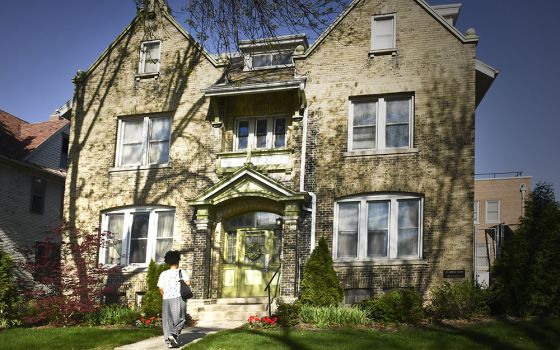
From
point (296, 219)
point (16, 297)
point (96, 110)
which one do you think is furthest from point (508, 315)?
point (96, 110)

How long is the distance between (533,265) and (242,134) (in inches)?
384

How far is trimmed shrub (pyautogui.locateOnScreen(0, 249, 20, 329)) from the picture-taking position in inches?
695

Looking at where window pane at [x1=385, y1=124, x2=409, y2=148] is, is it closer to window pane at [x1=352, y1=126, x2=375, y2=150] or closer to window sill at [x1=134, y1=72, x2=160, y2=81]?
window pane at [x1=352, y1=126, x2=375, y2=150]

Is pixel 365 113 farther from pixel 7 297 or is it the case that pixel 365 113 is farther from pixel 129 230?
pixel 7 297

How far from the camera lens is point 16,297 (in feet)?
59.7

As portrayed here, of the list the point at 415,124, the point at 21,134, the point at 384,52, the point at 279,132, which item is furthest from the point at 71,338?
the point at 21,134

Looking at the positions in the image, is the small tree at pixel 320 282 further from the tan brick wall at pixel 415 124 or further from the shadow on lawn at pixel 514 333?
the shadow on lawn at pixel 514 333

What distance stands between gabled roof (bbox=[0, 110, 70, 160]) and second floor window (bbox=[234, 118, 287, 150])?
11.2 m

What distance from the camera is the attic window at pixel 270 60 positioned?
23.1 meters

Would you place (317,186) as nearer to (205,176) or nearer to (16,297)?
(205,176)

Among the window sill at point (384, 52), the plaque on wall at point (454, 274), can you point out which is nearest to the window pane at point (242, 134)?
the window sill at point (384, 52)

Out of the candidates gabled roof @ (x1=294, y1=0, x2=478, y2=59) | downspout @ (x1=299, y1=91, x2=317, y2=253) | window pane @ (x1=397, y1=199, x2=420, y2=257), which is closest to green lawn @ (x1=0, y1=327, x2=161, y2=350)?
downspout @ (x1=299, y1=91, x2=317, y2=253)

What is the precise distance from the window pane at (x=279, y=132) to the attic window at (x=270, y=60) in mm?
2794

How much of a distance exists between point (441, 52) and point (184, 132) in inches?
333
